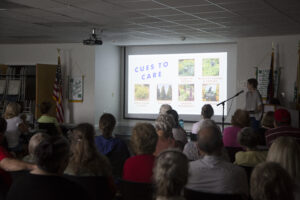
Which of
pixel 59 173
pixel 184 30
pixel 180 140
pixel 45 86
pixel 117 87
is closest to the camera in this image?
pixel 59 173

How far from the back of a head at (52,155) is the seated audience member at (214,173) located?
2.91ft

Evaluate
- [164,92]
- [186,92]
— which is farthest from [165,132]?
[164,92]

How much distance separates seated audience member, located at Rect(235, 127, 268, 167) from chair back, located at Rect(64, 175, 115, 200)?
1350mm

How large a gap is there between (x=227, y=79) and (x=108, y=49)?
3.83 m

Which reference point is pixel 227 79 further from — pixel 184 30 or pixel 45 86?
pixel 45 86

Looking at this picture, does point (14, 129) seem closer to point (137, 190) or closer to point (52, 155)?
point (137, 190)

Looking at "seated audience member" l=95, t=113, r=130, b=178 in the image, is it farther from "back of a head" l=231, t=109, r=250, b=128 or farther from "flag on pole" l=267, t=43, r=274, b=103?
"flag on pole" l=267, t=43, r=274, b=103

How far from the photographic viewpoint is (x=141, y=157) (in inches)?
111

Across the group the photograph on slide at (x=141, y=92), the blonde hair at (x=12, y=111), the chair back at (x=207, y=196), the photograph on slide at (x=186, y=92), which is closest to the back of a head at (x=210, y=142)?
the chair back at (x=207, y=196)

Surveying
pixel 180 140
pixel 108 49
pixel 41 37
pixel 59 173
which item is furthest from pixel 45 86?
pixel 59 173

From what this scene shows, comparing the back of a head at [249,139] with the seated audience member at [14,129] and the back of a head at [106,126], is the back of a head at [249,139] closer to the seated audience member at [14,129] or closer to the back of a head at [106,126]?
the back of a head at [106,126]

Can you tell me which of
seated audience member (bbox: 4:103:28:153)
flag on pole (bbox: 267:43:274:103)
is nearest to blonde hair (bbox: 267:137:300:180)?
seated audience member (bbox: 4:103:28:153)

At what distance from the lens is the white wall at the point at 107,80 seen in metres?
11.3

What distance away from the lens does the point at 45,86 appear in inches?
429
